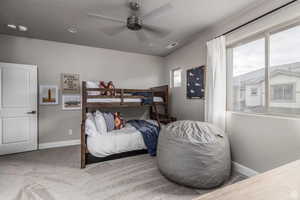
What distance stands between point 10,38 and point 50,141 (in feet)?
8.34

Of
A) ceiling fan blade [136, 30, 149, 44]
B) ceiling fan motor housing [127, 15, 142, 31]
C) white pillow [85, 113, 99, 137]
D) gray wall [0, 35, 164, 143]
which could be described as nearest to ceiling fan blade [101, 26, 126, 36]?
Result: ceiling fan blade [136, 30, 149, 44]

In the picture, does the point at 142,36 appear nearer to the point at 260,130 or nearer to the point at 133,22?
the point at 133,22

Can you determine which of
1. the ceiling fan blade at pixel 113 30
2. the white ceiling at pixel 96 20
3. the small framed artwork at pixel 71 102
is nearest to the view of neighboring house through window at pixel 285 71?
the white ceiling at pixel 96 20

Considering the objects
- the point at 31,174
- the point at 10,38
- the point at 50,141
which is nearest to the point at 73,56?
the point at 10,38

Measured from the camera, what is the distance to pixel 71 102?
3.75 meters

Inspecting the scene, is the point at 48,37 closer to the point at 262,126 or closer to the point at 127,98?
the point at 127,98

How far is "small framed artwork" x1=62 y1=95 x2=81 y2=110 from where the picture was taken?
145 inches

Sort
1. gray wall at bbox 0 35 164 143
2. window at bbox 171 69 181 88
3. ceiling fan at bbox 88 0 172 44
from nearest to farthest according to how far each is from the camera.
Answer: ceiling fan at bbox 88 0 172 44 → gray wall at bbox 0 35 164 143 → window at bbox 171 69 181 88

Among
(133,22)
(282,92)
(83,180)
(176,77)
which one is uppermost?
(133,22)

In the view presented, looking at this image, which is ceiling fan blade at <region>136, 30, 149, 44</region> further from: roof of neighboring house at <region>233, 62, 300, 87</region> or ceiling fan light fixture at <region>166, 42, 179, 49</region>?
roof of neighboring house at <region>233, 62, 300, 87</region>

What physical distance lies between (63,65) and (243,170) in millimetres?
4474

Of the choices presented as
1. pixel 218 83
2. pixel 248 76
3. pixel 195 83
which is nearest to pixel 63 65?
pixel 195 83

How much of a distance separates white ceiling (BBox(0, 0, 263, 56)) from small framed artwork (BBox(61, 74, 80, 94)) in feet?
2.85

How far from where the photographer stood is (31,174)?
89.7 inches
